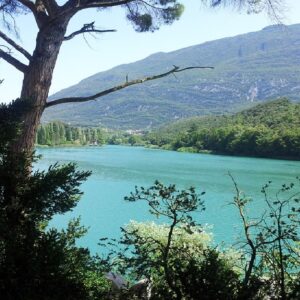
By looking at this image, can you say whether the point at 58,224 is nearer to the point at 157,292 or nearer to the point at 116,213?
the point at 116,213

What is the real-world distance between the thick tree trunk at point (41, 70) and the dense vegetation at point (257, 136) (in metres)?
62.0

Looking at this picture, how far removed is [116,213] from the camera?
20172mm

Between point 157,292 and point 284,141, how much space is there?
65.6 meters

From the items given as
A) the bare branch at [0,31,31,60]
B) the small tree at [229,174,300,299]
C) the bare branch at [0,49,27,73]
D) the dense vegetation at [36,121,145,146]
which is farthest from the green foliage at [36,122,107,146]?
the small tree at [229,174,300,299]

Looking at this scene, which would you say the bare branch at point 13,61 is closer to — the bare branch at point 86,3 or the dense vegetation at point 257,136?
the bare branch at point 86,3

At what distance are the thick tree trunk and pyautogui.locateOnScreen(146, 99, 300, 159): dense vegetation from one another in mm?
61967

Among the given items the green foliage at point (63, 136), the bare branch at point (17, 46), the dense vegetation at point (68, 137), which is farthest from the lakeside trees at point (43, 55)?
the green foliage at point (63, 136)

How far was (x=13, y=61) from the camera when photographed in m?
3.34

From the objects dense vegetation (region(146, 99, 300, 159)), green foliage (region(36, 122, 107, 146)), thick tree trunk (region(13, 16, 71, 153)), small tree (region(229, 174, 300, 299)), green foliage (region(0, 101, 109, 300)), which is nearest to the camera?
green foliage (region(0, 101, 109, 300))

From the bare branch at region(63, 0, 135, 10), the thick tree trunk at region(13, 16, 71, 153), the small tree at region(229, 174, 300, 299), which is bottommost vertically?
the small tree at region(229, 174, 300, 299)

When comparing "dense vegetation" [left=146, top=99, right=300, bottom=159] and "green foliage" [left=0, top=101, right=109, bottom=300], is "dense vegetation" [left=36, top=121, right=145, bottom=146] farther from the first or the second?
"green foliage" [left=0, top=101, right=109, bottom=300]

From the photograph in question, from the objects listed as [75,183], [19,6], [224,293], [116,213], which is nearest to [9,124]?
[75,183]

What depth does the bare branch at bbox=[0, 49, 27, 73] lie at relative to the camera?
10.9 ft

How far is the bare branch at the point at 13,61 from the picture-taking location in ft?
10.9
